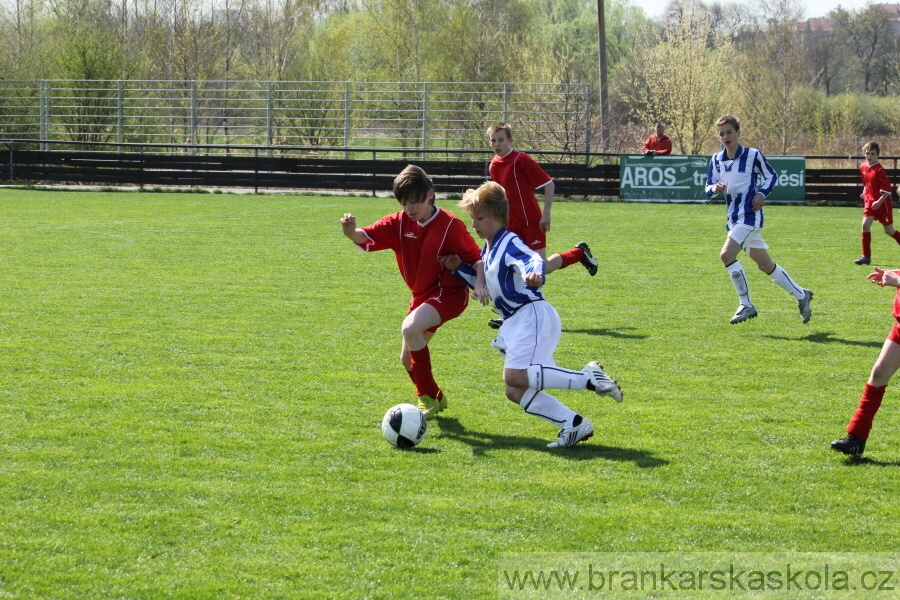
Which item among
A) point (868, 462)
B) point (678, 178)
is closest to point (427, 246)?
point (868, 462)

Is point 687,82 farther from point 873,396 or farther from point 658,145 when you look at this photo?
point 873,396

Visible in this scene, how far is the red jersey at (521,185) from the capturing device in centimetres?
940

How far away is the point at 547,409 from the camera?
522 cm

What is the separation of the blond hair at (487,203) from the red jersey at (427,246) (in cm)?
45

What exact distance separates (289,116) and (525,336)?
31435 millimetres

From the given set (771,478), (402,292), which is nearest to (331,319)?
(402,292)

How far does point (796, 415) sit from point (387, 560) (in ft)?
10.4

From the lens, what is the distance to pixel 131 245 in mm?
14086

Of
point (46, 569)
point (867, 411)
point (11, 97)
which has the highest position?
point (11, 97)

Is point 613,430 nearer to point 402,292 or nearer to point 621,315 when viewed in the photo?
point 621,315

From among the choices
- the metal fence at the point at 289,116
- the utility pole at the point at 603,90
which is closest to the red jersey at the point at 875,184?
the metal fence at the point at 289,116

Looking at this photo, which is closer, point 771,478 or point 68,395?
point 771,478

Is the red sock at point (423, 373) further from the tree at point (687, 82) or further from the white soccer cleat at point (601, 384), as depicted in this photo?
the tree at point (687, 82)

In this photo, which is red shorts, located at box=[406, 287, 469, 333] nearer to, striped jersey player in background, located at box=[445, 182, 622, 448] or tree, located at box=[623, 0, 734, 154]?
striped jersey player in background, located at box=[445, 182, 622, 448]
